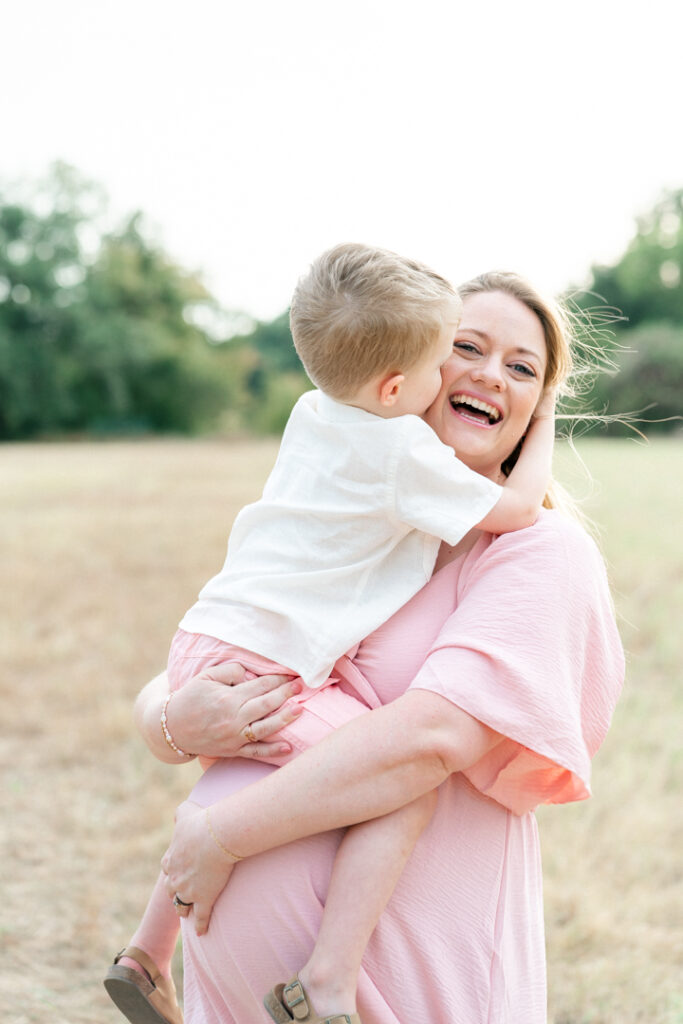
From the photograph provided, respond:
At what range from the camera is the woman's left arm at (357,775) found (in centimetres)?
159

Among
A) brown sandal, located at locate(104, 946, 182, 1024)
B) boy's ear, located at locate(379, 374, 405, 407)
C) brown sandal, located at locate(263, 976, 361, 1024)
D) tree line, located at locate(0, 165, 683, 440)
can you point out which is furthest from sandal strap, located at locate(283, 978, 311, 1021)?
tree line, located at locate(0, 165, 683, 440)

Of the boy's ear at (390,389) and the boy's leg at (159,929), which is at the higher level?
the boy's ear at (390,389)

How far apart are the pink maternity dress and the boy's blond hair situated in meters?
0.41

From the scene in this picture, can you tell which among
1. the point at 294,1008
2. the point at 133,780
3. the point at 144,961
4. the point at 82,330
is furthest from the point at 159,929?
the point at 82,330

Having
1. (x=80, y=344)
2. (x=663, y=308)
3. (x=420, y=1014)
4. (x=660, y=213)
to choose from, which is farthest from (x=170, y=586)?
(x=660, y=213)

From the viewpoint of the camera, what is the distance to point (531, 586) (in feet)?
5.66

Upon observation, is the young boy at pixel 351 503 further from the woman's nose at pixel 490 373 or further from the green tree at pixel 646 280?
the green tree at pixel 646 280

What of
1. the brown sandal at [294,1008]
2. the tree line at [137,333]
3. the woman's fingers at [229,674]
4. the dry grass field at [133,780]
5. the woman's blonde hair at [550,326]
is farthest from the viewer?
the tree line at [137,333]

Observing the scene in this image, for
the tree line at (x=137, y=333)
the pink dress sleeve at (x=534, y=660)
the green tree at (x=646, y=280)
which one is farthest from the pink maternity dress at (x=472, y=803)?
the green tree at (x=646, y=280)

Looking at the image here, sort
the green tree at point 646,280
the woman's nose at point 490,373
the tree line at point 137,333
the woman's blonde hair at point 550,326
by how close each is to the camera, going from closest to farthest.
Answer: the woman's nose at point 490,373 → the woman's blonde hair at point 550,326 → the tree line at point 137,333 → the green tree at point 646,280

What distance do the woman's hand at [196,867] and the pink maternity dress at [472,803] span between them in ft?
0.09

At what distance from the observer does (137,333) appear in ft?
115

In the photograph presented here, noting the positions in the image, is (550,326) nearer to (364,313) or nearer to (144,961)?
(364,313)

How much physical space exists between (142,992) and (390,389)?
4.43ft
